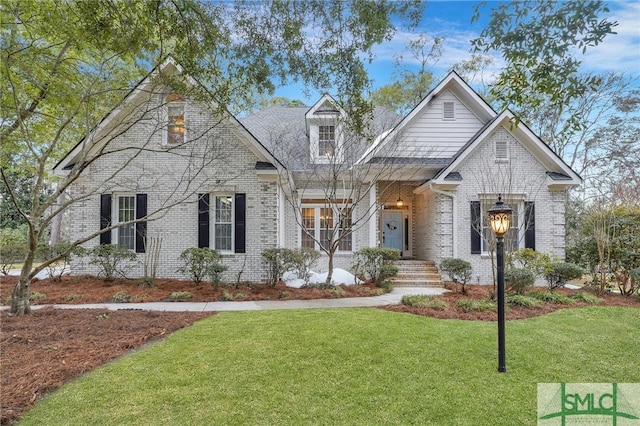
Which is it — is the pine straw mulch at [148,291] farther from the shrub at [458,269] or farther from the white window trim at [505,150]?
the white window trim at [505,150]

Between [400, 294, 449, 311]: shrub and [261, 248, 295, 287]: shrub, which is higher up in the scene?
[261, 248, 295, 287]: shrub

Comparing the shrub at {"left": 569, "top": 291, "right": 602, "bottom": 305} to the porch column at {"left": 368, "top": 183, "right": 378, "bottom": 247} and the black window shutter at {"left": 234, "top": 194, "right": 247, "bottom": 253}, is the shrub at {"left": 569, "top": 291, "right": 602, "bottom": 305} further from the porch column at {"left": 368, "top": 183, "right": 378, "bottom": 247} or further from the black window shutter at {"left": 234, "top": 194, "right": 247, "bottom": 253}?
the black window shutter at {"left": 234, "top": 194, "right": 247, "bottom": 253}

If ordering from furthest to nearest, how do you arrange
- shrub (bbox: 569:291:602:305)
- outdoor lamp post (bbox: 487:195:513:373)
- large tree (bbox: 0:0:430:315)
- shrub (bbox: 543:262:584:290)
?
1. shrub (bbox: 543:262:584:290)
2. shrub (bbox: 569:291:602:305)
3. large tree (bbox: 0:0:430:315)
4. outdoor lamp post (bbox: 487:195:513:373)

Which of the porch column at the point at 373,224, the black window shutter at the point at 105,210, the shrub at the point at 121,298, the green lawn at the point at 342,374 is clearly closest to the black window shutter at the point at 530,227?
the porch column at the point at 373,224

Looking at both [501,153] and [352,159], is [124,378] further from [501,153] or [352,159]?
[501,153]

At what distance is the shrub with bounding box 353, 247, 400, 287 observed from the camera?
10406 mm

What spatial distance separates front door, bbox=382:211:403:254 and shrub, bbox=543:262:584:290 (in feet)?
19.0

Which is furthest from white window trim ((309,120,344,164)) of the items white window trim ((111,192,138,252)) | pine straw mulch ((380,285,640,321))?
white window trim ((111,192,138,252))

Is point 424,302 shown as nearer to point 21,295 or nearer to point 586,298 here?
point 586,298

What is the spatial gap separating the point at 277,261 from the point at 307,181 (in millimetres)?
3076

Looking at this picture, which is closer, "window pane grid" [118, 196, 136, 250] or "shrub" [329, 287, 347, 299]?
"shrub" [329, 287, 347, 299]

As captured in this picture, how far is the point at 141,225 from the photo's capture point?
35.9 ft

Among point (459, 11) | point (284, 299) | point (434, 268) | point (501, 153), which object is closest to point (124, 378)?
point (284, 299)

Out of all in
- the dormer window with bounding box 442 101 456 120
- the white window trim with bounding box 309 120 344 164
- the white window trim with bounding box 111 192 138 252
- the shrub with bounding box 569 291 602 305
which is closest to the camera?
the shrub with bounding box 569 291 602 305
